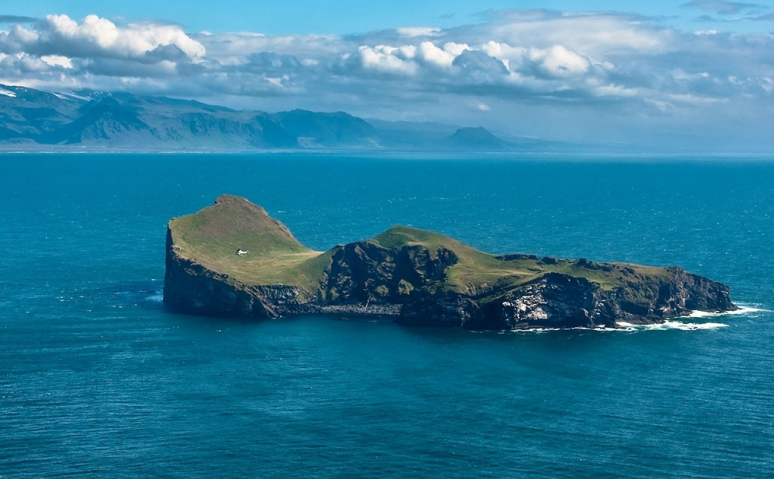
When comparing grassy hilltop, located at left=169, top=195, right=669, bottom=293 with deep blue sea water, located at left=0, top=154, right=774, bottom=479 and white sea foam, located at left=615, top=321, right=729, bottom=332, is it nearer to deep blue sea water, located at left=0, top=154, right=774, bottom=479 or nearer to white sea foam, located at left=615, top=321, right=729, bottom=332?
white sea foam, located at left=615, top=321, right=729, bottom=332

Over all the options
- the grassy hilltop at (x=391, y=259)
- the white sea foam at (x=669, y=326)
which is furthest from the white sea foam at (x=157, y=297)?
the white sea foam at (x=669, y=326)

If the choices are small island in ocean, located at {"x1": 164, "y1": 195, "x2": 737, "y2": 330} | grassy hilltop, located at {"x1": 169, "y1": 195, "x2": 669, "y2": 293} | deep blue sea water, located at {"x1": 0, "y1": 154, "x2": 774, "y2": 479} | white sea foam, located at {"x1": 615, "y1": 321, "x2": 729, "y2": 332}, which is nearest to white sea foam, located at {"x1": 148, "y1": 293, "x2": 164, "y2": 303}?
small island in ocean, located at {"x1": 164, "y1": 195, "x2": 737, "y2": 330}

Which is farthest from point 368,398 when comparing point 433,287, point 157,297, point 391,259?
point 157,297

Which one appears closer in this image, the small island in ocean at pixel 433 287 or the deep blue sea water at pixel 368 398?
the deep blue sea water at pixel 368 398

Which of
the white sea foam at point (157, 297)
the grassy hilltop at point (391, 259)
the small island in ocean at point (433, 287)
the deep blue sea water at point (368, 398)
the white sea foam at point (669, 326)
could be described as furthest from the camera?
the white sea foam at point (157, 297)

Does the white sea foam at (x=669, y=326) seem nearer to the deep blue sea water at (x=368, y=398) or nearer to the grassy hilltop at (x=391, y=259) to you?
the deep blue sea water at (x=368, y=398)

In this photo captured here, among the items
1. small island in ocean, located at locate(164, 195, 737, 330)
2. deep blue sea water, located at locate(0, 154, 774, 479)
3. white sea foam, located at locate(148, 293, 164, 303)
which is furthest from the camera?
white sea foam, located at locate(148, 293, 164, 303)

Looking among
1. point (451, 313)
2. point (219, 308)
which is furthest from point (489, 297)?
point (219, 308)

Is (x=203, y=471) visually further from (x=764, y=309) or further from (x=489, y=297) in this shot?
(x=764, y=309)
